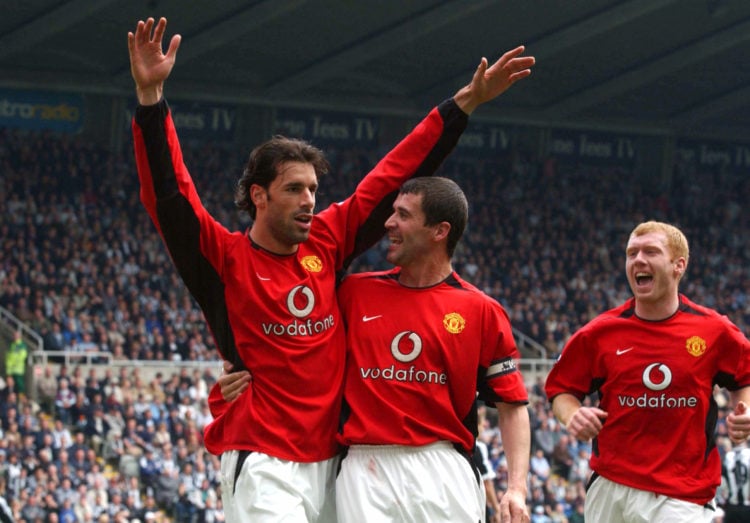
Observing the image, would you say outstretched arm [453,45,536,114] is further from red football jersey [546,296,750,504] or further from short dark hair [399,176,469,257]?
red football jersey [546,296,750,504]

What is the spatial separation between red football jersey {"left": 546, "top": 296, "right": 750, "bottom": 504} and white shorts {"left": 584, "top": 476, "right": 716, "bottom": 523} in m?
0.04

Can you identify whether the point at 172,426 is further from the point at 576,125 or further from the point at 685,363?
the point at 576,125

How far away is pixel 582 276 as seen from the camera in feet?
99.6

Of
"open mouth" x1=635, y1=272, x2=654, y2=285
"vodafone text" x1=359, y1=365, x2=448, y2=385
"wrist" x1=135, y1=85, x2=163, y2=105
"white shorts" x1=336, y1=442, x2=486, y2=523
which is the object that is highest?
"wrist" x1=135, y1=85, x2=163, y2=105

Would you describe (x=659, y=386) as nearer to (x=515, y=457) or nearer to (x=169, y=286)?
(x=515, y=457)

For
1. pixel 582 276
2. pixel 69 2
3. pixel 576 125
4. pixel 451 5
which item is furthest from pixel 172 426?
pixel 576 125

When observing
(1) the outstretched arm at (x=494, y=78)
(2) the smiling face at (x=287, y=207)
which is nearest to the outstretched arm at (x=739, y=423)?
(1) the outstretched arm at (x=494, y=78)

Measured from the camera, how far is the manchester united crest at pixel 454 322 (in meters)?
5.39

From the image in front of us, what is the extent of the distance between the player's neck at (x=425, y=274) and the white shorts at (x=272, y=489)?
2.65ft

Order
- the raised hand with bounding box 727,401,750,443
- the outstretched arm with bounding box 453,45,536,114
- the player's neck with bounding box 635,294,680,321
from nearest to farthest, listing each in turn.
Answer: the outstretched arm with bounding box 453,45,536,114
the raised hand with bounding box 727,401,750,443
the player's neck with bounding box 635,294,680,321

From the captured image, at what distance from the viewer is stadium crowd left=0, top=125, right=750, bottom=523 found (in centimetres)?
1786

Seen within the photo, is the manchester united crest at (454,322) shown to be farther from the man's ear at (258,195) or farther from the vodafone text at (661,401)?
the vodafone text at (661,401)

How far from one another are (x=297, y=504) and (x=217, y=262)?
972 mm

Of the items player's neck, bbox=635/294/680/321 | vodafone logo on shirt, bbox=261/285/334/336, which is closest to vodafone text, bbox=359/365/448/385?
vodafone logo on shirt, bbox=261/285/334/336
